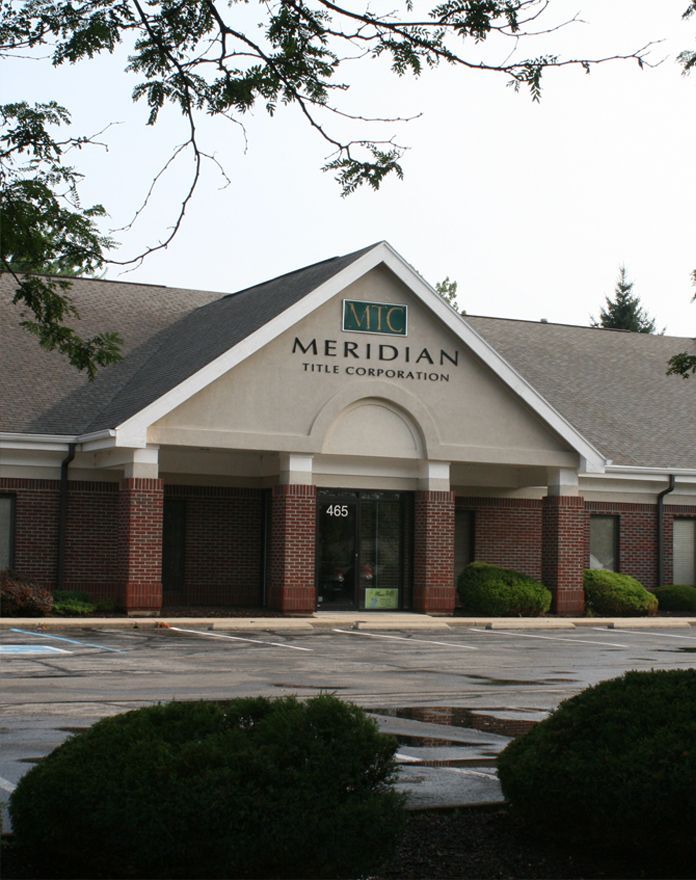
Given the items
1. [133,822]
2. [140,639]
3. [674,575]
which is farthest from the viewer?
[674,575]

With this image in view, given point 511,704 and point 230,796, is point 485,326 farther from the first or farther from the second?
point 230,796

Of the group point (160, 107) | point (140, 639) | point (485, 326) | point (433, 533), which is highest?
point (485, 326)

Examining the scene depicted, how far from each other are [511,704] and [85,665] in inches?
251

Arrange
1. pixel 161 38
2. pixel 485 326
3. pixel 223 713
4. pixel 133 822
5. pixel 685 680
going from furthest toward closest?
1. pixel 485 326
2. pixel 161 38
3. pixel 685 680
4. pixel 223 713
5. pixel 133 822

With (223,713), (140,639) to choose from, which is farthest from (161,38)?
(140,639)

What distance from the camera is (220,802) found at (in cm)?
607

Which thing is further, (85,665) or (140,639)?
(140,639)

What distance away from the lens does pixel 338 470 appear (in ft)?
96.5

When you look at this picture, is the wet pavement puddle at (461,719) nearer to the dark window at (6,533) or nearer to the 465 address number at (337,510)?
the 465 address number at (337,510)

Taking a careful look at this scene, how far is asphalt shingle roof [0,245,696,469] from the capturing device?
93.3ft

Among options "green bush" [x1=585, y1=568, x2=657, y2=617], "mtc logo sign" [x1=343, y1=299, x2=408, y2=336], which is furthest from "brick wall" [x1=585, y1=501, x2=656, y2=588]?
"mtc logo sign" [x1=343, y1=299, x2=408, y2=336]

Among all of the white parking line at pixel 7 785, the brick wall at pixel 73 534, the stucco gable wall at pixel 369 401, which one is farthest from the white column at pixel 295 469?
the white parking line at pixel 7 785

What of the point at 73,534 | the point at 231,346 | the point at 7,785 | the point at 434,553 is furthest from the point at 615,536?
the point at 7,785

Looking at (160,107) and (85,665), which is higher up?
(160,107)
